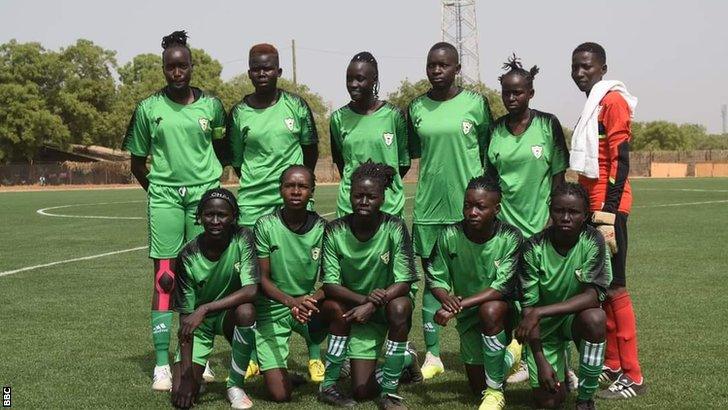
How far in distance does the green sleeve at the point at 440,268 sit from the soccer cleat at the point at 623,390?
3.75 ft

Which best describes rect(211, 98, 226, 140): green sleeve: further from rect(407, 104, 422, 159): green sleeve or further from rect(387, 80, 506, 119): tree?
rect(387, 80, 506, 119): tree

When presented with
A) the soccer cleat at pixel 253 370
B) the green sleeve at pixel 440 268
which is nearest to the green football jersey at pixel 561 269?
the green sleeve at pixel 440 268

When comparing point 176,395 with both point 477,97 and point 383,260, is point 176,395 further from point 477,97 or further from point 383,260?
point 477,97

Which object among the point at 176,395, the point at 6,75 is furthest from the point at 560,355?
the point at 6,75

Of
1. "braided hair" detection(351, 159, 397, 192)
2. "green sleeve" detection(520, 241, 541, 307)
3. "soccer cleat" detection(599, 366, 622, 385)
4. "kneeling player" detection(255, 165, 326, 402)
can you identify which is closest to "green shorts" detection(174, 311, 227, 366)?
"kneeling player" detection(255, 165, 326, 402)

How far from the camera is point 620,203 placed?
5496 millimetres

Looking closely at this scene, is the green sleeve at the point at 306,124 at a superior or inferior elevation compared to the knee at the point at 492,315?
superior

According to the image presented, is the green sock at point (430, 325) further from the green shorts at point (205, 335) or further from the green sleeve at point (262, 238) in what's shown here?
the green shorts at point (205, 335)

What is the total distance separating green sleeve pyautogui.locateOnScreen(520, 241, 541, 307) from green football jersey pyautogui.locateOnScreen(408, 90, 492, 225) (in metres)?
0.86

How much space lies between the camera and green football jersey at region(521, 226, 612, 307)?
5105 millimetres

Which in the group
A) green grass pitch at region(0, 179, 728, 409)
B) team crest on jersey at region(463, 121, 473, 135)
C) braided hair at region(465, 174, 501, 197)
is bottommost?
green grass pitch at region(0, 179, 728, 409)

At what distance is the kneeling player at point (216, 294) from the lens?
17.2ft

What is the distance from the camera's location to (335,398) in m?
5.27

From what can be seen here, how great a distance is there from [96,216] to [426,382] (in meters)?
18.2
